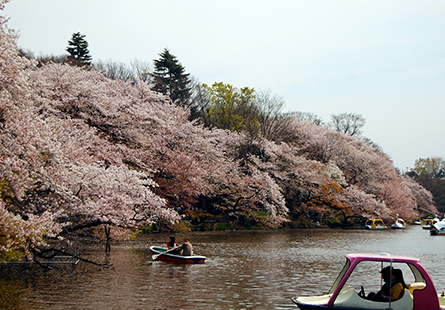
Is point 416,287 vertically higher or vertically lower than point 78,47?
lower

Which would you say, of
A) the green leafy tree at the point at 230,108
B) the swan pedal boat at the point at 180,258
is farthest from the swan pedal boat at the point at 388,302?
the green leafy tree at the point at 230,108

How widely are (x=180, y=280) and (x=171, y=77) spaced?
165ft

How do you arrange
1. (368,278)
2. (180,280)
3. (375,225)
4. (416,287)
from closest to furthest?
1. (416,287)
2. (180,280)
3. (368,278)
4. (375,225)

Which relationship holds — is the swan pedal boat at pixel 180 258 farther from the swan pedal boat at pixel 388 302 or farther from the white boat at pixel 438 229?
the white boat at pixel 438 229

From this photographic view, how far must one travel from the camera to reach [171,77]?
213ft

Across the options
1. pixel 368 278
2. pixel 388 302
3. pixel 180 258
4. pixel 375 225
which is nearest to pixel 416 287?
pixel 388 302

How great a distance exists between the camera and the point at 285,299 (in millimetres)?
14781

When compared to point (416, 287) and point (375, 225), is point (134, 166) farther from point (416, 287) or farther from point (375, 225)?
point (375, 225)

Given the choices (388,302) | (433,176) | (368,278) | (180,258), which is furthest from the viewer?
(433,176)

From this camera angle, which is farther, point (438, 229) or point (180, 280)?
point (438, 229)

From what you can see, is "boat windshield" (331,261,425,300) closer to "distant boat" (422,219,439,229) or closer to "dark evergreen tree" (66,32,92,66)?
"distant boat" (422,219,439,229)

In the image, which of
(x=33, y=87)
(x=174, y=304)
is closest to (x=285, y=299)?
(x=174, y=304)

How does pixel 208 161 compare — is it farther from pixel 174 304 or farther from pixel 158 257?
pixel 174 304

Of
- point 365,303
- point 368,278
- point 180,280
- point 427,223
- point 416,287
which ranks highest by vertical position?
point 416,287
